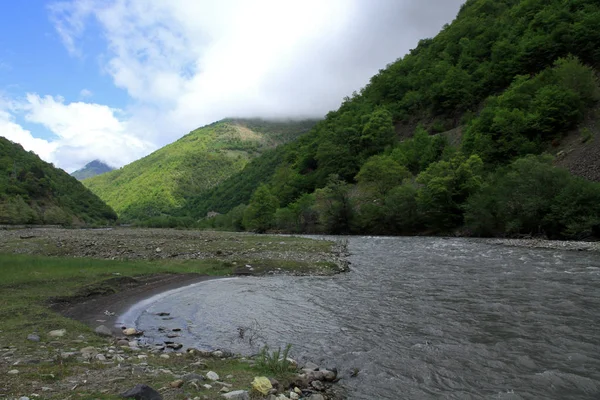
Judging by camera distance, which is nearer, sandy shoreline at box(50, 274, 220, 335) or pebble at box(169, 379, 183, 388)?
pebble at box(169, 379, 183, 388)

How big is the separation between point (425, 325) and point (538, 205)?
3657 cm

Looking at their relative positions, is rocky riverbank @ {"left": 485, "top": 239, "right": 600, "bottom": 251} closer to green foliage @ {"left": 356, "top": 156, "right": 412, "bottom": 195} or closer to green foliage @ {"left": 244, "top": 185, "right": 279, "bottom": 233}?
green foliage @ {"left": 356, "top": 156, "right": 412, "bottom": 195}

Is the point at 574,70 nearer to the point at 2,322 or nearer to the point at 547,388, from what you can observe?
the point at 547,388

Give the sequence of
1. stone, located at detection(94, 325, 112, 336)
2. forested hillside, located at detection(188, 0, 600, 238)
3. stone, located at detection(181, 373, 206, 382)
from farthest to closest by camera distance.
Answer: forested hillside, located at detection(188, 0, 600, 238) < stone, located at detection(94, 325, 112, 336) < stone, located at detection(181, 373, 206, 382)

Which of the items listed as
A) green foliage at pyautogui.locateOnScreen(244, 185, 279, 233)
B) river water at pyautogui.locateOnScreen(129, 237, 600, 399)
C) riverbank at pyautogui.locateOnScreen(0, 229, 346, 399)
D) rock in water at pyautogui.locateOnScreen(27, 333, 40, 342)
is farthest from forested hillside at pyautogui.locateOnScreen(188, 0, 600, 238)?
rock in water at pyautogui.locateOnScreen(27, 333, 40, 342)

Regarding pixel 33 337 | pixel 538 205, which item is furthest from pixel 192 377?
pixel 538 205

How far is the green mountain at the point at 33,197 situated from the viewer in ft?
436

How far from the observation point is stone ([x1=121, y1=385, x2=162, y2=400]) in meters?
6.20

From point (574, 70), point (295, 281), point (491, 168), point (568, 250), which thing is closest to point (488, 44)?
point (574, 70)

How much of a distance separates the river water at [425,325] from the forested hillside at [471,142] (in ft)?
74.3

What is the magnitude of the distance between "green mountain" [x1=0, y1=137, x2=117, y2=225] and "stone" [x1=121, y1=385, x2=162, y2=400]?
153m

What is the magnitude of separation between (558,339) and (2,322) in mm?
17881

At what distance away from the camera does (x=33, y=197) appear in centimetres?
15700

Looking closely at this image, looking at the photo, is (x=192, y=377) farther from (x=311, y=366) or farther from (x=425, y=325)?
(x=425, y=325)
